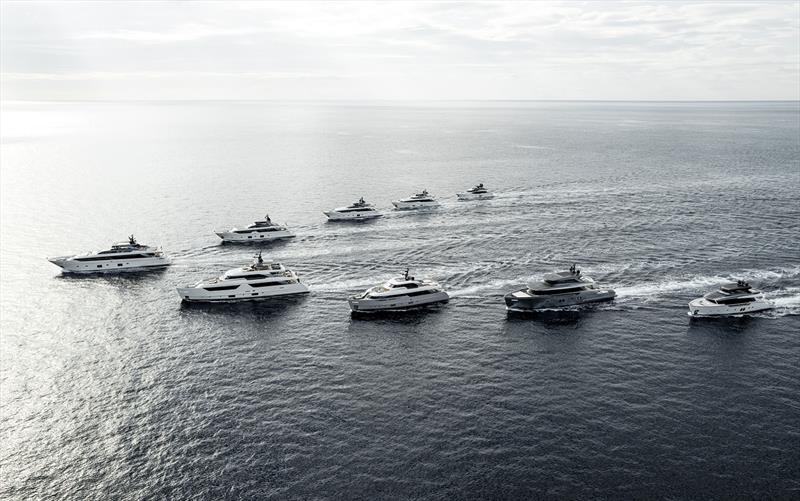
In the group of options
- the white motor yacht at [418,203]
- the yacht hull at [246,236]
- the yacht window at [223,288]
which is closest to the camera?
the yacht window at [223,288]

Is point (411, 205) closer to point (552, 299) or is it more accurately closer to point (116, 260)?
point (552, 299)

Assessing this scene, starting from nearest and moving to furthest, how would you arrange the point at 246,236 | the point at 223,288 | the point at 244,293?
1. the point at 223,288
2. the point at 244,293
3. the point at 246,236

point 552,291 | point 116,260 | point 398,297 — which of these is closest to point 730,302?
point 552,291

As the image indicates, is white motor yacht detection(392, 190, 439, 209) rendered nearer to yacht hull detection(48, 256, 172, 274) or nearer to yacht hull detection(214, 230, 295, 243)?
yacht hull detection(214, 230, 295, 243)

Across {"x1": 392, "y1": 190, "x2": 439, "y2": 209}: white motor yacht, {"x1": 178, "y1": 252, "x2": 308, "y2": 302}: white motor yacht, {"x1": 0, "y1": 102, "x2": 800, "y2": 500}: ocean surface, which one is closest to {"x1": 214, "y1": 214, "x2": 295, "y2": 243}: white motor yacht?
{"x1": 0, "y1": 102, "x2": 800, "y2": 500}: ocean surface

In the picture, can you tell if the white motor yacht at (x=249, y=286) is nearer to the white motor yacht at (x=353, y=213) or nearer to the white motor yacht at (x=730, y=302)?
the white motor yacht at (x=353, y=213)

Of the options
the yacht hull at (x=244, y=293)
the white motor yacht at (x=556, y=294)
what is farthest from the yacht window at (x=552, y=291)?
the yacht hull at (x=244, y=293)

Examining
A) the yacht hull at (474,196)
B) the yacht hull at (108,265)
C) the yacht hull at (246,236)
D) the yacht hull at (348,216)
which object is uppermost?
the yacht hull at (474,196)
